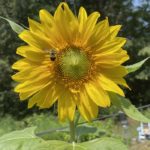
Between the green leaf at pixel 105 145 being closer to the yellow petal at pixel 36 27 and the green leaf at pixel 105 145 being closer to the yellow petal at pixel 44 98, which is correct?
the yellow petal at pixel 44 98

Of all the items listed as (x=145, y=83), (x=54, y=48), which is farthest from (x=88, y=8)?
(x=54, y=48)

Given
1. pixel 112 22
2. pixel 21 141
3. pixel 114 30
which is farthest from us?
pixel 112 22

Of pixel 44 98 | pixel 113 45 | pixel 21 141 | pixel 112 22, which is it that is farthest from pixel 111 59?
pixel 112 22

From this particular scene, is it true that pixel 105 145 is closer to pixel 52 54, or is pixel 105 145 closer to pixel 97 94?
pixel 97 94

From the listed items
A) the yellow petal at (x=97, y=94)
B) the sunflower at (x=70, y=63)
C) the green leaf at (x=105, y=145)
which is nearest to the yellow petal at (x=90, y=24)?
the sunflower at (x=70, y=63)

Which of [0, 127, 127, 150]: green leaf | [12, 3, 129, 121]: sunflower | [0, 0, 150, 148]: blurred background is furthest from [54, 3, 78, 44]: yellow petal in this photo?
[0, 0, 150, 148]: blurred background

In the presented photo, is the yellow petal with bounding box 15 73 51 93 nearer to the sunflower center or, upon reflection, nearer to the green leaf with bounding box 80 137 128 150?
the sunflower center
